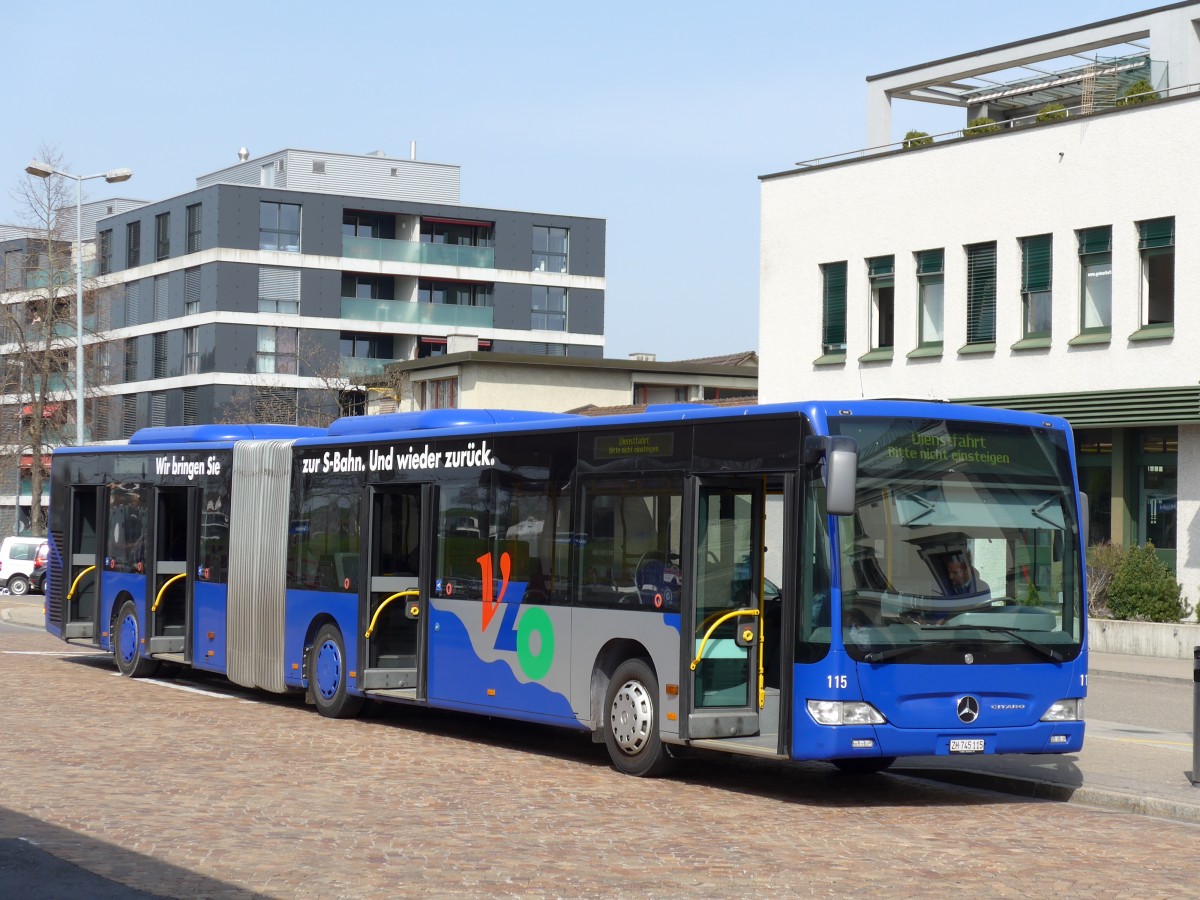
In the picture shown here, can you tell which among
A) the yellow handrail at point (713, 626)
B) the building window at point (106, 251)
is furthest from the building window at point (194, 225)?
the yellow handrail at point (713, 626)

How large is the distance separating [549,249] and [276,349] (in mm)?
14597

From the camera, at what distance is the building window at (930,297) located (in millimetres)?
33781

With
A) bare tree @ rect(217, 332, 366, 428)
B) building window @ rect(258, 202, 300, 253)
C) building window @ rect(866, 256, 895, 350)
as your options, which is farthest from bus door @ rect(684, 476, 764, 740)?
building window @ rect(258, 202, 300, 253)

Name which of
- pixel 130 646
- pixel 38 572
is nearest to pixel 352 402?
pixel 38 572

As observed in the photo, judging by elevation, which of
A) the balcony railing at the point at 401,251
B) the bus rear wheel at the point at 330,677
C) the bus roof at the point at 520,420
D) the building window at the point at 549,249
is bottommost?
the bus rear wheel at the point at 330,677

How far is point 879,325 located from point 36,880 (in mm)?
28028

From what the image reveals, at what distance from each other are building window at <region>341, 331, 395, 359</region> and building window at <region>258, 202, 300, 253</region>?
4.37 m

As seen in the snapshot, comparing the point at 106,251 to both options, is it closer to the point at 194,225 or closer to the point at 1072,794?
the point at 194,225

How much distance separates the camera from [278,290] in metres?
75.2

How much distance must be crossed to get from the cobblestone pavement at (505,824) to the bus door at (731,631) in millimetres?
535

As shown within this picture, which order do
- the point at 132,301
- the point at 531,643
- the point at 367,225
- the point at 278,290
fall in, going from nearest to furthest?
the point at 531,643 → the point at 278,290 → the point at 367,225 → the point at 132,301

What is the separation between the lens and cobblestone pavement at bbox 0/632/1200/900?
30.4 ft

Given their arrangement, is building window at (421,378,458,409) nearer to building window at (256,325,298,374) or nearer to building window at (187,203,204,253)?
building window at (256,325,298,374)

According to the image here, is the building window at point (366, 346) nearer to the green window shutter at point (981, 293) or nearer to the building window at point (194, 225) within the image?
the building window at point (194, 225)
